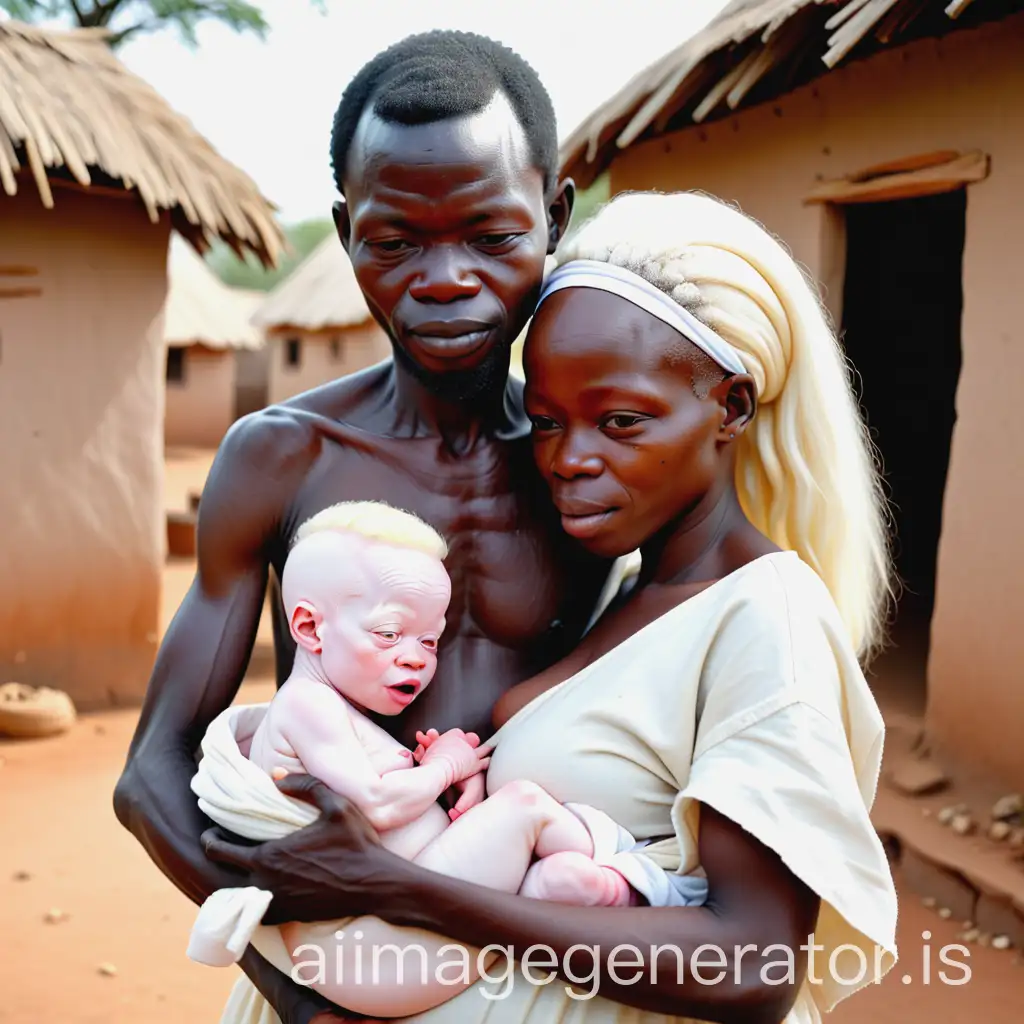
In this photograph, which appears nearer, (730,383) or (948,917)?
(730,383)

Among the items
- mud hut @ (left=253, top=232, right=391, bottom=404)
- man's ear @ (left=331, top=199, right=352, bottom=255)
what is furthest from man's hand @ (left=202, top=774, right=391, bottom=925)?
mud hut @ (left=253, top=232, right=391, bottom=404)

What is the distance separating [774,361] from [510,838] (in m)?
0.77

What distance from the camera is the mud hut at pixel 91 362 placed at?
23.2 feet

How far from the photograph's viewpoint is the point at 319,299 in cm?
1997

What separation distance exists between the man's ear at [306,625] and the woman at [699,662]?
0.28m

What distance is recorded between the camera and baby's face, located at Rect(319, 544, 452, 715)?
1.73 metres

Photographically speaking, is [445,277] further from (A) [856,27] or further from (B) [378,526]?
(A) [856,27]

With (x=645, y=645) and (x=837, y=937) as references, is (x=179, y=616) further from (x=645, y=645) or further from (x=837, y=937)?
(x=837, y=937)

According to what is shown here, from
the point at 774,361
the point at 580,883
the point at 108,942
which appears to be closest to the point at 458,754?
the point at 580,883

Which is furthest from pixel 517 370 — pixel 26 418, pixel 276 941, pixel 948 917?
pixel 26 418

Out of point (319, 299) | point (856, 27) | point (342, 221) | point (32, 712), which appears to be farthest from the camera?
point (319, 299)

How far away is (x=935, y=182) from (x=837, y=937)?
14.4 feet

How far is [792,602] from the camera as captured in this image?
1557mm

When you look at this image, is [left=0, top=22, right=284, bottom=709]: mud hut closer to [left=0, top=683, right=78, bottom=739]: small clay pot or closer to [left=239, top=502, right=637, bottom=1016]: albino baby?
[left=0, top=683, right=78, bottom=739]: small clay pot
